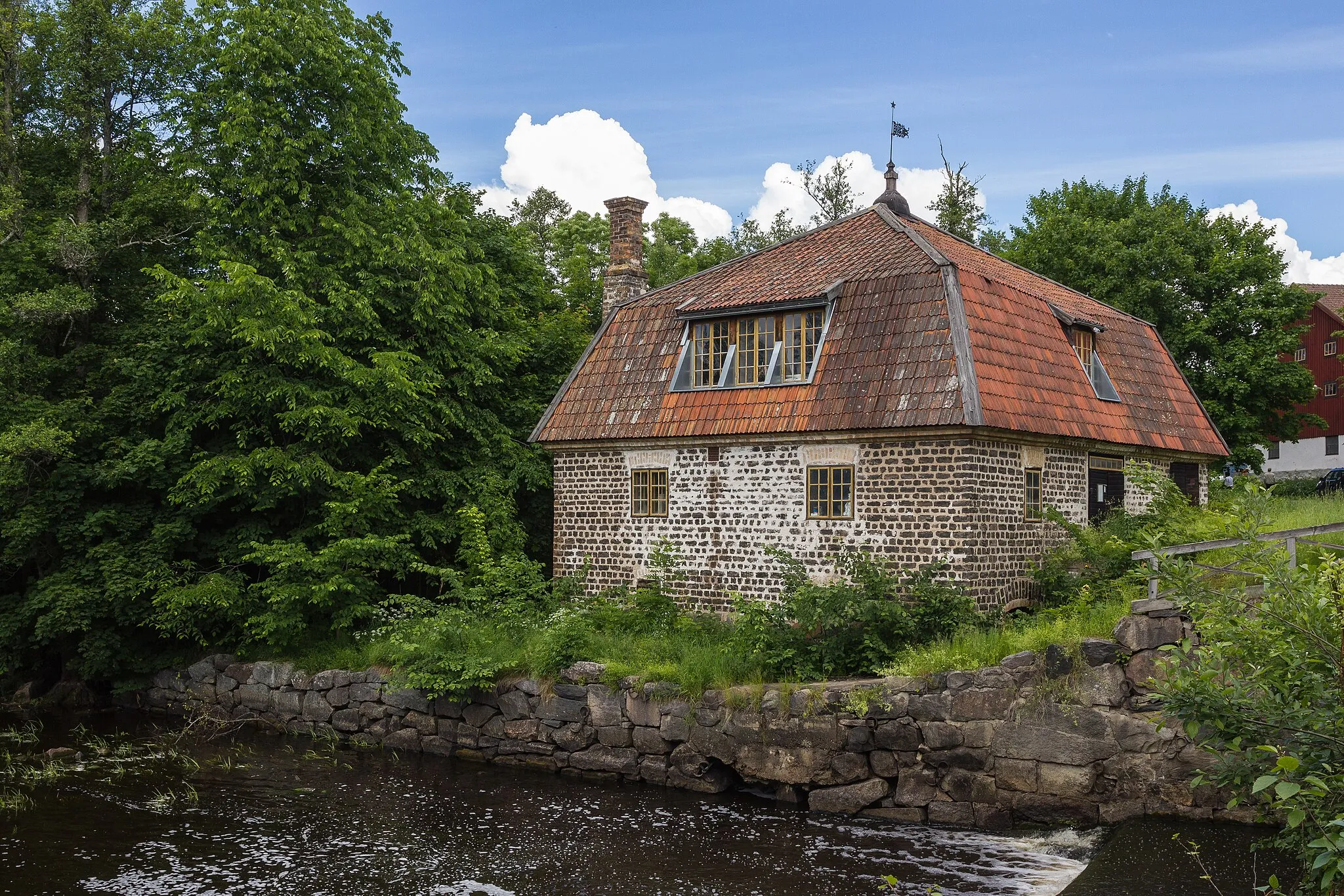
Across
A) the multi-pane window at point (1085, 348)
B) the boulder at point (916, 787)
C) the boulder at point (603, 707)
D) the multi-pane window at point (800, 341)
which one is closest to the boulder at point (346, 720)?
the boulder at point (603, 707)

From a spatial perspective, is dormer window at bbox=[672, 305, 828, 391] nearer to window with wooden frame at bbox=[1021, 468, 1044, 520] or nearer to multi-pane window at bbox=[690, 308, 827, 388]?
multi-pane window at bbox=[690, 308, 827, 388]

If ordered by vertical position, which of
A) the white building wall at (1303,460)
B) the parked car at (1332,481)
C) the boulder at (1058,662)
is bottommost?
the boulder at (1058,662)

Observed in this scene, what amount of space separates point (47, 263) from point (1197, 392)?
28.4m

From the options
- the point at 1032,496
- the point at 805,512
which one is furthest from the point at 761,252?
the point at 1032,496

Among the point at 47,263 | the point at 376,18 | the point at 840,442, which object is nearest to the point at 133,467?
the point at 47,263

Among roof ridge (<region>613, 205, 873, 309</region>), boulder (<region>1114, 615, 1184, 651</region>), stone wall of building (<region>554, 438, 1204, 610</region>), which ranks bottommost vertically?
boulder (<region>1114, 615, 1184, 651</region>)

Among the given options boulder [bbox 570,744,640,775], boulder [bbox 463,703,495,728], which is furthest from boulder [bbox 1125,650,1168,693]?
boulder [bbox 463,703,495,728]

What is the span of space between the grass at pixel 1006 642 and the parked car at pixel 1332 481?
81.7ft

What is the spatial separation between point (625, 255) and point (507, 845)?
14.7 m

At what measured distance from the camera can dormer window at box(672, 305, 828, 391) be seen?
19.8m

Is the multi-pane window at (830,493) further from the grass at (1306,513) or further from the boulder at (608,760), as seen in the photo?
the grass at (1306,513)

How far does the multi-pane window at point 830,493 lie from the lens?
18.7 meters

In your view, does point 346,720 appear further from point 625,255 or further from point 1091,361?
point 1091,361

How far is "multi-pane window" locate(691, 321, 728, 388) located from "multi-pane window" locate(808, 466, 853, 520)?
287 cm
